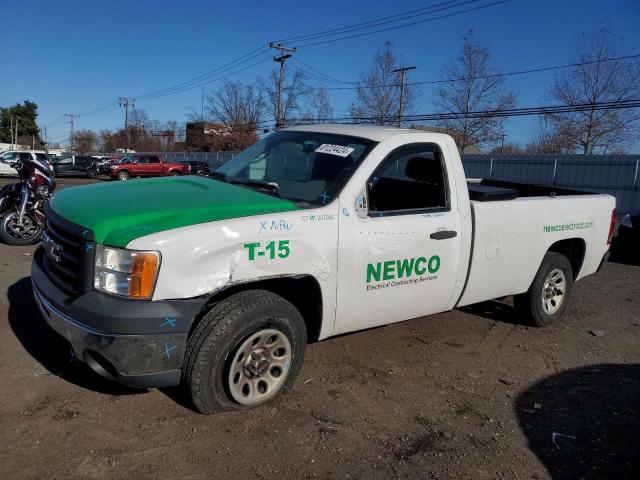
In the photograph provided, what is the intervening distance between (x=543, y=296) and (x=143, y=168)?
107 ft

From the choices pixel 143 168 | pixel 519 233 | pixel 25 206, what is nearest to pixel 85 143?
pixel 143 168

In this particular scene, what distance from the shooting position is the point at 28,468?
2.67 m

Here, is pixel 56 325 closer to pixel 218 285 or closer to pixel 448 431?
pixel 218 285

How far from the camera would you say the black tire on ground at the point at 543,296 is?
5191 millimetres

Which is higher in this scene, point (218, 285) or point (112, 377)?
point (218, 285)

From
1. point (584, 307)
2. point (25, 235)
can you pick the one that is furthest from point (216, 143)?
point (584, 307)

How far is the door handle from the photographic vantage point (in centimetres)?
397

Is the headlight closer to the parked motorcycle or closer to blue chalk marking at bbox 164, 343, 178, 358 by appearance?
blue chalk marking at bbox 164, 343, 178, 358

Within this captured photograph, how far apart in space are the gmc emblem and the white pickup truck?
1 cm

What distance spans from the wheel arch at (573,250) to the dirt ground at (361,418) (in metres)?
1.03

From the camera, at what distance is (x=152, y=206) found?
3184 millimetres

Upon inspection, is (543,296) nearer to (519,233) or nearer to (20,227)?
(519,233)

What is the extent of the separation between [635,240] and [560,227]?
5.63 m

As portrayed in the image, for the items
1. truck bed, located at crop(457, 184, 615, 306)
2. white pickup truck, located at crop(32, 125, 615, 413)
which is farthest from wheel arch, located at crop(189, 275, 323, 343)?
truck bed, located at crop(457, 184, 615, 306)
